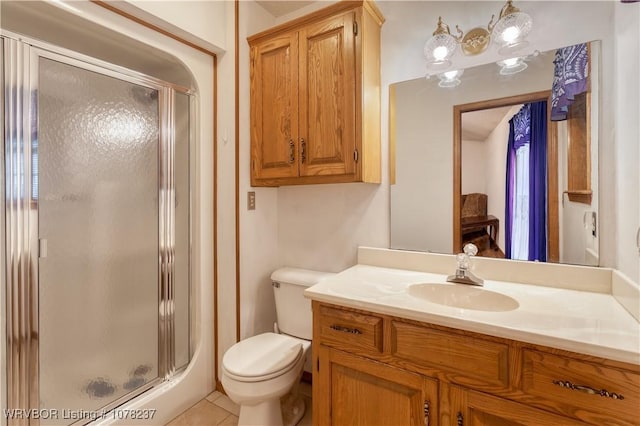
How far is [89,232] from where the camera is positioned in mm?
1545

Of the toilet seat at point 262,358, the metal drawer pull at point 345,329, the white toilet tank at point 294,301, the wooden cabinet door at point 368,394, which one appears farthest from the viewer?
the white toilet tank at point 294,301

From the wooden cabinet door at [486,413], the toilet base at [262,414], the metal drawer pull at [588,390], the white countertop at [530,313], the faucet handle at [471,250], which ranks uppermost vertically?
the faucet handle at [471,250]

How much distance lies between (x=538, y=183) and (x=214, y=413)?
82.8 inches

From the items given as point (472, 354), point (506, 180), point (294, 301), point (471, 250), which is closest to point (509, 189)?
point (506, 180)

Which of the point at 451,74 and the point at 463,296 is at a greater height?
the point at 451,74

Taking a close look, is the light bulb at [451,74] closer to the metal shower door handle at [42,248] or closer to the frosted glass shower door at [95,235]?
the frosted glass shower door at [95,235]

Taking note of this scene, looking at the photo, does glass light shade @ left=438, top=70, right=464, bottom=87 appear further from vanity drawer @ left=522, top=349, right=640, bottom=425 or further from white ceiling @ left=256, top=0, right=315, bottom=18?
vanity drawer @ left=522, top=349, right=640, bottom=425

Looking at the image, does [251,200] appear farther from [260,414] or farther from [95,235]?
[260,414]

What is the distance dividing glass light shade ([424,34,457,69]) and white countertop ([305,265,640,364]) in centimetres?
111

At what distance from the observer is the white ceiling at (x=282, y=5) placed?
194 centimetres

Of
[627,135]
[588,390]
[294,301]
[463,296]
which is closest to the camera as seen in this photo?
[588,390]

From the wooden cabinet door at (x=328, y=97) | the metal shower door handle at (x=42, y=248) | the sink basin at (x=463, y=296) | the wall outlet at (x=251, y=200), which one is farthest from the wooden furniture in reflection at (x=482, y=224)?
the metal shower door handle at (x=42, y=248)

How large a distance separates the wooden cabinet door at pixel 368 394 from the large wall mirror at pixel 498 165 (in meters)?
0.72

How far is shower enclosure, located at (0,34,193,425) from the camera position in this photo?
125cm
